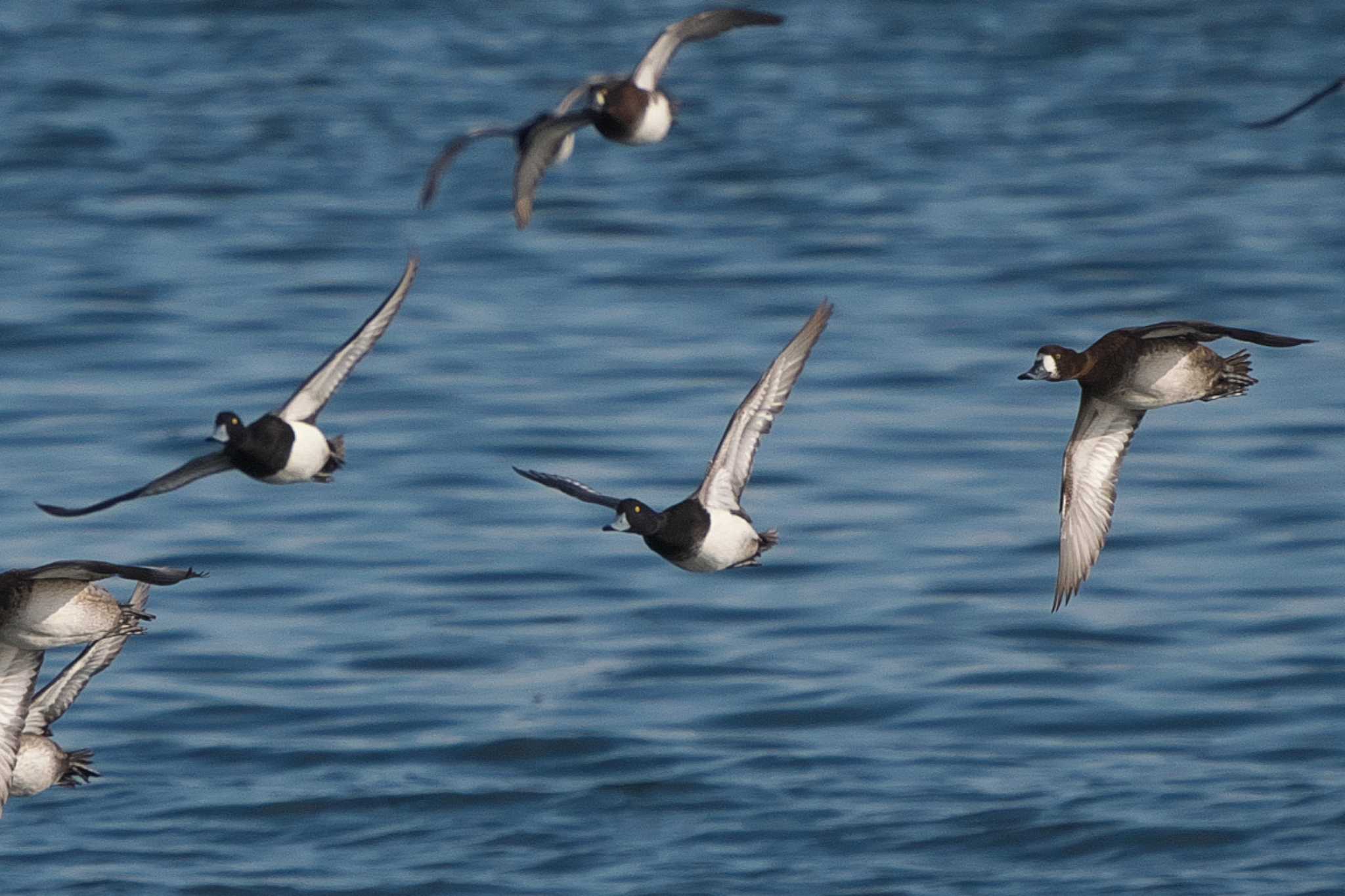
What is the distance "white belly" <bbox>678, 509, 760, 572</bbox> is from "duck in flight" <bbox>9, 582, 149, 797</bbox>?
8.86ft

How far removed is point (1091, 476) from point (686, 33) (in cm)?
374

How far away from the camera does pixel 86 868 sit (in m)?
13.1

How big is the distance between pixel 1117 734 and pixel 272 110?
72.9 feet

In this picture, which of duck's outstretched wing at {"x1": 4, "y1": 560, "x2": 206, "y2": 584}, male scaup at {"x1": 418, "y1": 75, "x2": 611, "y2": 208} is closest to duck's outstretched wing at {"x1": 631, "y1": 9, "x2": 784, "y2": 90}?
male scaup at {"x1": 418, "y1": 75, "x2": 611, "y2": 208}

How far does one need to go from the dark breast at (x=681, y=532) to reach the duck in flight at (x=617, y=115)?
3385 millimetres

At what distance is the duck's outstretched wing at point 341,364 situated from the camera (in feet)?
29.5

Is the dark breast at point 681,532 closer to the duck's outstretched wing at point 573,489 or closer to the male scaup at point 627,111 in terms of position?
the duck's outstretched wing at point 573,489

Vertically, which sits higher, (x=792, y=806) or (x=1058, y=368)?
(x=1058, y=368)

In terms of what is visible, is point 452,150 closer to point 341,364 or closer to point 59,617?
point 341,364

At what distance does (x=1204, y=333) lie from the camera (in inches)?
302

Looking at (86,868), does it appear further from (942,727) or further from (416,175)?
(416,175)

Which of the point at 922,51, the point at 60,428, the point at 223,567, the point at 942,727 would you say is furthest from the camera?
the point at 922,51

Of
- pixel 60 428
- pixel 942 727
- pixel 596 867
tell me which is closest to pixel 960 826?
pixel 942 727

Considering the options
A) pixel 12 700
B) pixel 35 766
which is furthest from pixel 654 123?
pixel 12 700
